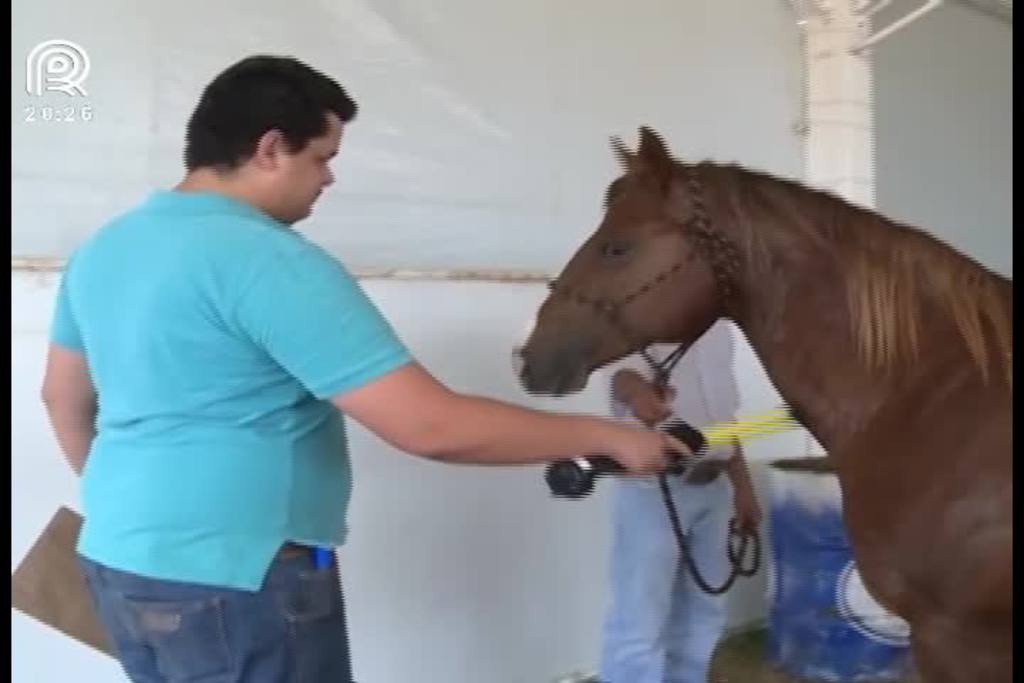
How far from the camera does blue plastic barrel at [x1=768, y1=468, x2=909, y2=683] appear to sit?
2.91 metres

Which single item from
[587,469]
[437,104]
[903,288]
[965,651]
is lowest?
[965,651]

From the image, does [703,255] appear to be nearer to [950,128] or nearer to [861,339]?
[861,339]

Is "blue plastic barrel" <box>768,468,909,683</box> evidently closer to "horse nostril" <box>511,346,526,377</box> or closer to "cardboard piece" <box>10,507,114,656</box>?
"horse nostril" <box>511,346,526,377</box>

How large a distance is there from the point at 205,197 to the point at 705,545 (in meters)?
1.58

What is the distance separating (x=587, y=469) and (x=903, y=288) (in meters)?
0.52

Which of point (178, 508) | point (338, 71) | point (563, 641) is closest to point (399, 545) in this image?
point (563, 641)

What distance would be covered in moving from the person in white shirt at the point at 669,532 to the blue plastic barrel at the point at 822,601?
1.68ft

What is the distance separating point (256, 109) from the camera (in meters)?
1.22

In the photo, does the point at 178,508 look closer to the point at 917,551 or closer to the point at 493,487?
the point at 917,551

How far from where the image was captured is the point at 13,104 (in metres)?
2.08

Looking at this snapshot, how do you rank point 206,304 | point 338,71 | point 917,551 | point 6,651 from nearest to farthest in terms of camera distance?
point 206,304 → point 917,551 → point 6,651 → point 338,71

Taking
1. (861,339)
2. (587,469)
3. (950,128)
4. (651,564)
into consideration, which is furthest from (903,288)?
(950,128)

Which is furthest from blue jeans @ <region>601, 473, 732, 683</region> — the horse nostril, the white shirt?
the horse nostril

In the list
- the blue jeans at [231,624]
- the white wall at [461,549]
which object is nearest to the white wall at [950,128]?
the white wall at [461,549]
